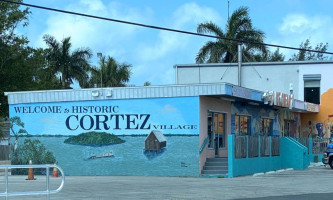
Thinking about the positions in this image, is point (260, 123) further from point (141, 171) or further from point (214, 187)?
point (214, 187)

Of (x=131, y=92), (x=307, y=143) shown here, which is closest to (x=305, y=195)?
(x=131, y=92)

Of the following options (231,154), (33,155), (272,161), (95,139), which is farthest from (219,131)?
(33,155)

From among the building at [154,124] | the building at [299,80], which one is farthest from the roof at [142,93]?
the building at [299,80]

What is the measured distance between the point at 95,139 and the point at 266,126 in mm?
11964

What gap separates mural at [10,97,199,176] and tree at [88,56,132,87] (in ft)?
92.7

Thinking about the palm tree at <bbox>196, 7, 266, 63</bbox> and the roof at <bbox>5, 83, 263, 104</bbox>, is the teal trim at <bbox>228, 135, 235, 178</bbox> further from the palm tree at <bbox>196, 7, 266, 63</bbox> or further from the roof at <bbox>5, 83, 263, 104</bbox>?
the palm tree at <bbox>196, 7, 266, 63</bbox>

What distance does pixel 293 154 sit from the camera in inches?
1302

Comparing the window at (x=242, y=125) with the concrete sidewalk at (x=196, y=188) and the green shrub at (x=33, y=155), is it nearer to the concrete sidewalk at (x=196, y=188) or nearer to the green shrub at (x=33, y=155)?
the concrete sidewalk at (x=196, y=188)

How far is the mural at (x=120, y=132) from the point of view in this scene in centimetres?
2709

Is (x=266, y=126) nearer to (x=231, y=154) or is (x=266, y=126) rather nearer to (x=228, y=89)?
(x=228, y=89)

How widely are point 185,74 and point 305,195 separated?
28.0 metres

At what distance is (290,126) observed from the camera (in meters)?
40.8

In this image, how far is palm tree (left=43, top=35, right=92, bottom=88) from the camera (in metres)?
54.7

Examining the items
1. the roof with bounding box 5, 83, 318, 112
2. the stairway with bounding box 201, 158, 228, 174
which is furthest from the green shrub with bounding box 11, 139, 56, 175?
the stairway with bounding box 201, 158, 228, 174
